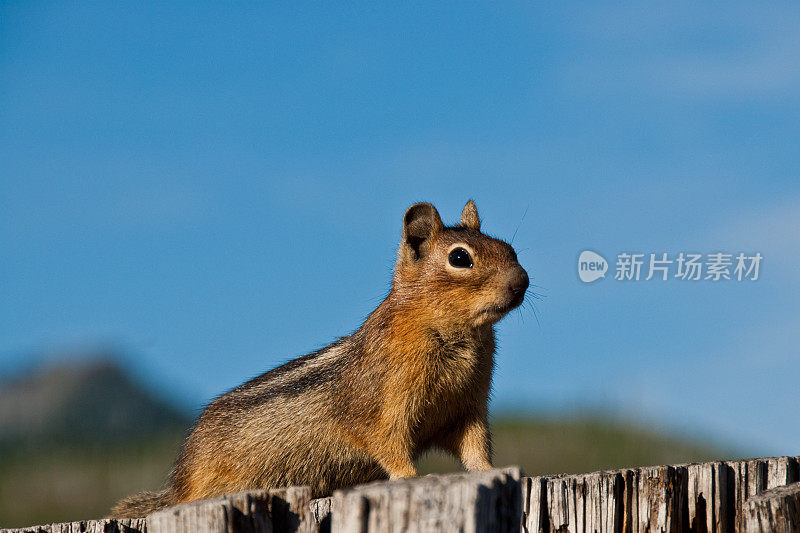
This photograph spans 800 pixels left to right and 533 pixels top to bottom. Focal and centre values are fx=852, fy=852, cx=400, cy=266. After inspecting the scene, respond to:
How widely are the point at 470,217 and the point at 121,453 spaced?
15.9m

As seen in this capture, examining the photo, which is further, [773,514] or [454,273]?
[454,273]

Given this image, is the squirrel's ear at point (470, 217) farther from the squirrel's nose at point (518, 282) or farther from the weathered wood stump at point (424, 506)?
the weathered wood stump at point (424, 506)

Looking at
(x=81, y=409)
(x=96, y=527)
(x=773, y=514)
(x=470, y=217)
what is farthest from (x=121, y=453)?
(x=773, y=514)

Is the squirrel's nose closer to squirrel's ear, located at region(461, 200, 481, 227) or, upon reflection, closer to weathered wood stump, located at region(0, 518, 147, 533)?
squirrel's ear, located at region(461, 200, 481, 227)

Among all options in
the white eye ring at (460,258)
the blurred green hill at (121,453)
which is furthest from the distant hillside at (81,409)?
the white eye ring at (460,258)

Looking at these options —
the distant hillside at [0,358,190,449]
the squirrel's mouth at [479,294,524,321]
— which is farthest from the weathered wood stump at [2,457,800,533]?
the distant hillside at [0,358,190,449]

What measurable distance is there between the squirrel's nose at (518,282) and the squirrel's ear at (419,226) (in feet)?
3.23

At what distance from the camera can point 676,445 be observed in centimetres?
1886

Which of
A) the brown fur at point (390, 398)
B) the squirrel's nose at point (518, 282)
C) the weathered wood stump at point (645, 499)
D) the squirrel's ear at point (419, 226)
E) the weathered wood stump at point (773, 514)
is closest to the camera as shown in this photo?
the weathered wood stump at point (773, 514)

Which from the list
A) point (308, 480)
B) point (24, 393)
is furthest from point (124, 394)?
point (308, 480)

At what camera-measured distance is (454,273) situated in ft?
24.2

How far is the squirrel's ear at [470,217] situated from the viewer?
8602 millimetres

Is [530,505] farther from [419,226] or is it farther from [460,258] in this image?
[419,226]

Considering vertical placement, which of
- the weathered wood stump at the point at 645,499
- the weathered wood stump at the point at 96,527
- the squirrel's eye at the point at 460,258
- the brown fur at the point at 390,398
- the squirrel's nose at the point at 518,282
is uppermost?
the squirrel's eye at the point at 460,258
